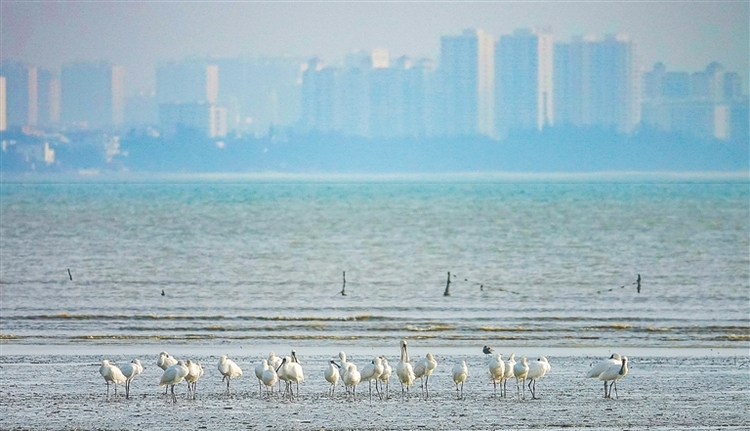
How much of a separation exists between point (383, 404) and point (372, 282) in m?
28.5

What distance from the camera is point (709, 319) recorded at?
29109 mm

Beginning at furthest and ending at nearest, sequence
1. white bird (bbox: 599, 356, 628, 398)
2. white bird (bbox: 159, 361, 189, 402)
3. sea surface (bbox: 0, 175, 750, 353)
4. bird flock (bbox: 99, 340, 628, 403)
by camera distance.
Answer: sea surface (bbox: 0, 175, 750, 353)
white bird (bbox: 599, 356, 628, 398)
bird flock (bbox: 99, 340, 628, 403)
white bird (bbox: 159, 361, 189, 402)

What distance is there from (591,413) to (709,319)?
15100 mm

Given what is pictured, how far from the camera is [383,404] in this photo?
15688mm

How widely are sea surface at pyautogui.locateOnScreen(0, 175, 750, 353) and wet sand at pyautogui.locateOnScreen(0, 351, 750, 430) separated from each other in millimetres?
4309

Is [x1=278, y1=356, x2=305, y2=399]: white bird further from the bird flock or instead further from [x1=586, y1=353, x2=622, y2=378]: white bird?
[x1=586, y1=353, x2=622, y2=378]: white bird

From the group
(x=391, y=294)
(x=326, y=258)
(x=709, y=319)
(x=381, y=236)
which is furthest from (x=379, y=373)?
(x=381, y=236)

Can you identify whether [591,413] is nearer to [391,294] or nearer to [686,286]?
[391,294]

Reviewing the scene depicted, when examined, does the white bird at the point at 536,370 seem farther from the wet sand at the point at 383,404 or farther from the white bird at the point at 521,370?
the wet sand at the point at 383,404

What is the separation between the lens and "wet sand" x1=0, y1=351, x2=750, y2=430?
14.3 metres

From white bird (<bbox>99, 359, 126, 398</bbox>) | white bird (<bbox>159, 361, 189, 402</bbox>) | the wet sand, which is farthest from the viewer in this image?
white bird (<bbox>99, 359, 126, 398</bbox>)

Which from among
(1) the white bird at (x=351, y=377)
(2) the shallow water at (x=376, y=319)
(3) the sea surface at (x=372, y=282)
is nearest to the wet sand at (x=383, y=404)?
(2) the shallow water at (x=376, y=319)

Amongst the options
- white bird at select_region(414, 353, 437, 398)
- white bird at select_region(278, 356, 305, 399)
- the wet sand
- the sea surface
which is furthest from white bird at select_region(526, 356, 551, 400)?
the sea surface

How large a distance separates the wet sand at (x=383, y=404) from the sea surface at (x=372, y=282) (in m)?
4.31
